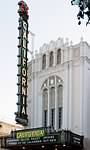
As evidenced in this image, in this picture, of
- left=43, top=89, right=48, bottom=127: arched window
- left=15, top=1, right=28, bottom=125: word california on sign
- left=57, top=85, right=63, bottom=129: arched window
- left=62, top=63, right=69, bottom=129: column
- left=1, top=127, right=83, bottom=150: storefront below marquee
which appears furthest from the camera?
left=43, top=89, right=48, bottom=127: arched window

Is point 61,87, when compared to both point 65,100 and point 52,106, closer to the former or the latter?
point 65,100

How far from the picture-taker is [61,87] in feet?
141

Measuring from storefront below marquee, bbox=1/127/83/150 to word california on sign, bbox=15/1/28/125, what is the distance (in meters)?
1.71

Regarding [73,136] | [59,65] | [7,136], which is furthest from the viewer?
[59,65]

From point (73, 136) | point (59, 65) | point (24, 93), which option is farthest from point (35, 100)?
point (73, 136)

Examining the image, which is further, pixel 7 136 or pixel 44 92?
pixel 44 92

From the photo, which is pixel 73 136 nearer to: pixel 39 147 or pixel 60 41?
pixel 39 147

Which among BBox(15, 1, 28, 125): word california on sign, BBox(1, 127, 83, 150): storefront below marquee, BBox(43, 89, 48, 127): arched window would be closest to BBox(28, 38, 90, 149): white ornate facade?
BBox(43, 89, 48, 127): arched window

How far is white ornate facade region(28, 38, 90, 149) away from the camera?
40.3 m

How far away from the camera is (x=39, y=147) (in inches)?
1337

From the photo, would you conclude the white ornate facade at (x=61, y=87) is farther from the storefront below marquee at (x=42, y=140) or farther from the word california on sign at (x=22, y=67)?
the word california on sign at (x=22, y=67)

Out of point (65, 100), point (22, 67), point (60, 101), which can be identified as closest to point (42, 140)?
point (22, 67)

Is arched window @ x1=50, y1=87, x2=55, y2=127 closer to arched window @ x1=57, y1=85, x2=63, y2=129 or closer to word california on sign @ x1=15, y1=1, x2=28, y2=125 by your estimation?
arched window @ x1=57, y1=85, x2=63, y2=129

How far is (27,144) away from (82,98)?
8863 mm
